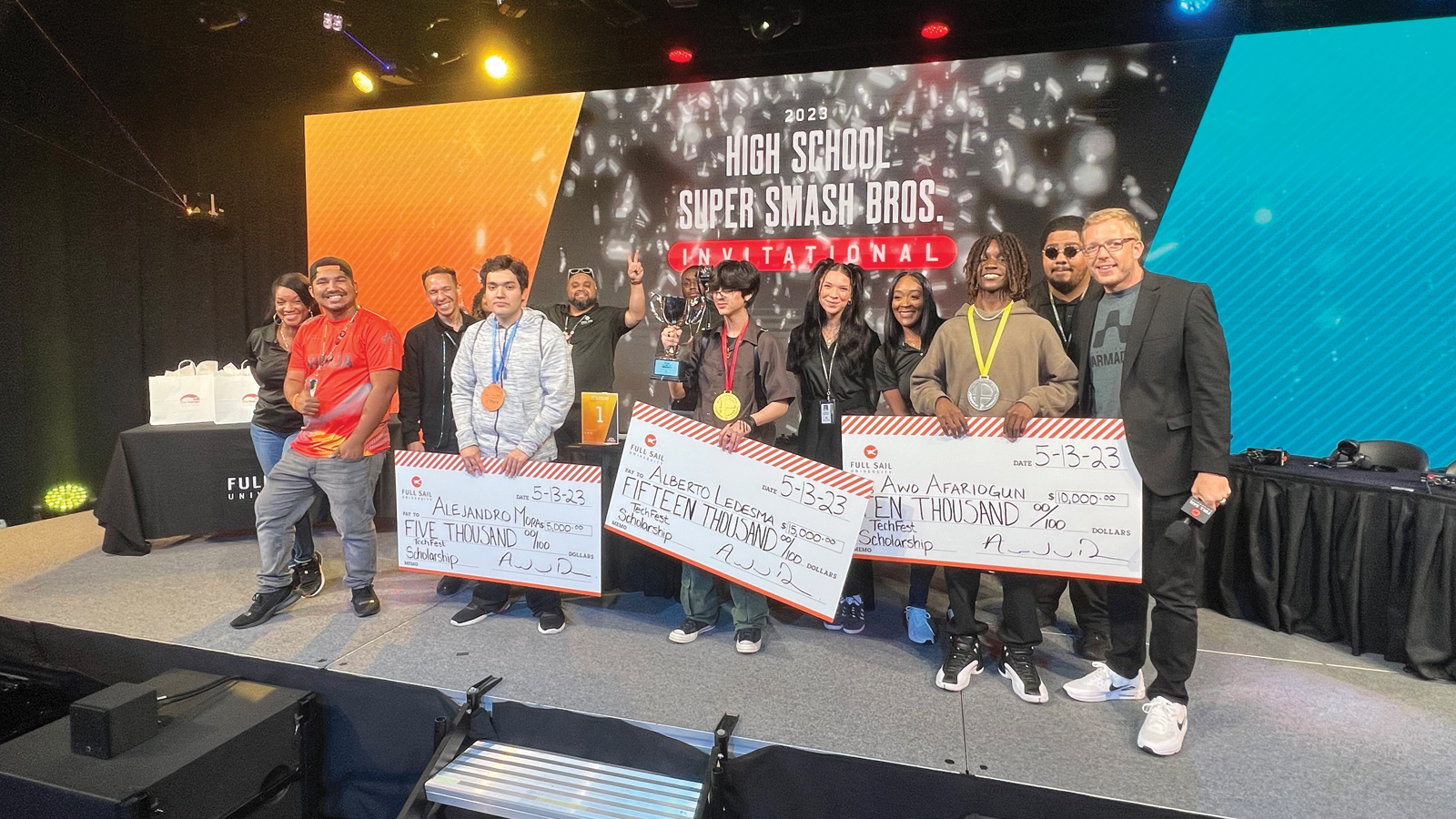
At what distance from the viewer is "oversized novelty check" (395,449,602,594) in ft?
9.12

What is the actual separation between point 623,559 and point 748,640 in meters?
0.89

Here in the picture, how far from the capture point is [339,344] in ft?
9.38

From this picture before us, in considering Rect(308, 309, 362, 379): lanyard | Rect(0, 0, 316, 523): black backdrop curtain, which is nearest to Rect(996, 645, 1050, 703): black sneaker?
Rect(308, 309, 362, 379): lanyard

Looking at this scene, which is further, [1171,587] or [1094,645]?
[1094,645]

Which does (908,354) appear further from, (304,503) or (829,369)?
(304,503)

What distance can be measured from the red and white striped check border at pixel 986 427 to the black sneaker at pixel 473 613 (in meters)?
1.75

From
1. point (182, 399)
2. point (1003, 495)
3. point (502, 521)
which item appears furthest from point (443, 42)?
point (1003, 495)

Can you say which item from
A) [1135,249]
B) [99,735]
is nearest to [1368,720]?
[1135,249]

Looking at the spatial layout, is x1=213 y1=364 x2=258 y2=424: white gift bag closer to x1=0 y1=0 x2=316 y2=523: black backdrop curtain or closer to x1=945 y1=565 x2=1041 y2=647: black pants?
x1=0 y1=0 x2=316 y2=523: black backdrop curtain

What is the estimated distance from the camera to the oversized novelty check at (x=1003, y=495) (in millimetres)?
2240

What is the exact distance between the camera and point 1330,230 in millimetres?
4230

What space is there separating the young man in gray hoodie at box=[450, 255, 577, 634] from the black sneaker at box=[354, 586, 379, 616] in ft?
1.24

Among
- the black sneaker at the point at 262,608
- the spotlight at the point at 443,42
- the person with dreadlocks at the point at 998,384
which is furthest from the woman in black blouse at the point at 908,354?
the spotlight at the point at 443,42

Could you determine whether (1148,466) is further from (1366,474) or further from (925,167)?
(925,167)
